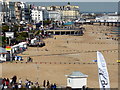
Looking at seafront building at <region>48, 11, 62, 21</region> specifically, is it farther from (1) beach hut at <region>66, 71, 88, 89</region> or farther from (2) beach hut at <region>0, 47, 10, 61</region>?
(1) beach hut at <region>66, 71, 88, 89</region>

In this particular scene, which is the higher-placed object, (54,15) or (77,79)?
(54,15)

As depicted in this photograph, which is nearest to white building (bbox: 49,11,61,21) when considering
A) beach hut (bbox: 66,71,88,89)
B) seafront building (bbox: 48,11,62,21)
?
seafront building (bbox: 48,11,62,21)

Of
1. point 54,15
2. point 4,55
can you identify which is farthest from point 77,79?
point 54,15

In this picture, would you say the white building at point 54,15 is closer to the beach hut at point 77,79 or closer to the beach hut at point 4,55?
the beach hut at point 4,55

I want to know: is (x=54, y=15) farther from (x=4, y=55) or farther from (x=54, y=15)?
(x=4, y=55)

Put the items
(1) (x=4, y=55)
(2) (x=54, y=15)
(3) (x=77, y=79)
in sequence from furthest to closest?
1. (2) (x=54, y=15)
2. (1) (x=4, y=55)
3. (3) (x=77, y=79)

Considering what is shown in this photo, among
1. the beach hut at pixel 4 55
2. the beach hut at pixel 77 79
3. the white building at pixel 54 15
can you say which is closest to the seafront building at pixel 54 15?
the white building at pixel 54 15

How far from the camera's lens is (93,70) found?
17.3 m

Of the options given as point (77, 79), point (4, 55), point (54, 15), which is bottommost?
point (4, 55)

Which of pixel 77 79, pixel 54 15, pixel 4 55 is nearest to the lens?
pixel 77 79

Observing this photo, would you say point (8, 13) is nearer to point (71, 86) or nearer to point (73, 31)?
point (73, 31)

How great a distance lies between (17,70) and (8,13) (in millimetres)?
56647

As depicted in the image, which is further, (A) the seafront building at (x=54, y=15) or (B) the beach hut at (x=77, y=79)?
(A) the seafront building at (x=54, y=15)

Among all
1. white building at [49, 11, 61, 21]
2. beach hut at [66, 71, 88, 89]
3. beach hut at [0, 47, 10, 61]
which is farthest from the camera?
white building at [49, 11, 61, 21]
